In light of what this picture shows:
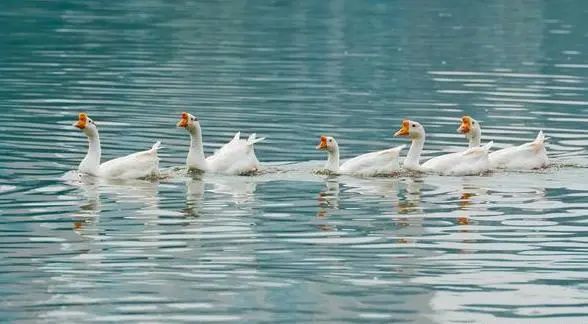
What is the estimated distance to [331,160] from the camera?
31.0 meters

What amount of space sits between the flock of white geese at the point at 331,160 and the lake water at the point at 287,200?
33cm

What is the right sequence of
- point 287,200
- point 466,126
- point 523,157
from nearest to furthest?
→ point 287,200 < point 523,157 < point 466,126

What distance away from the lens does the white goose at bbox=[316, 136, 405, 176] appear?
30.8 m

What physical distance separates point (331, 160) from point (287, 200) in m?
3.06

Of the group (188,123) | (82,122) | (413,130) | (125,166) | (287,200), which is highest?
(82,122)

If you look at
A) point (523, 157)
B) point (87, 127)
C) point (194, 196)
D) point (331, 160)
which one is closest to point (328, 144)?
point (331, 160)

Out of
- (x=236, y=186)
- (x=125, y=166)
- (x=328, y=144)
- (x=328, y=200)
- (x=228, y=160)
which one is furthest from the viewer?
(x=228, y=160)

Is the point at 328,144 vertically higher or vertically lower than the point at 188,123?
lower

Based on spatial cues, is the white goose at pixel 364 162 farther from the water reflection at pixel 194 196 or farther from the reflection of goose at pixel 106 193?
the reflection of goose at pixel 106 193

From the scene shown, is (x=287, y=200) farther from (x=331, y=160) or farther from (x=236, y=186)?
(x=331, y=160)

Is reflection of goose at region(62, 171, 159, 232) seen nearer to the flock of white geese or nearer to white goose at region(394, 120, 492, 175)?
the flock of white geese

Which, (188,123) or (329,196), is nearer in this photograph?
(329,196)

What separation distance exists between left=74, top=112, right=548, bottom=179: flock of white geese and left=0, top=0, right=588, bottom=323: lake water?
0.33 m

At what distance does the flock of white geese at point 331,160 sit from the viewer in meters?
30.2
